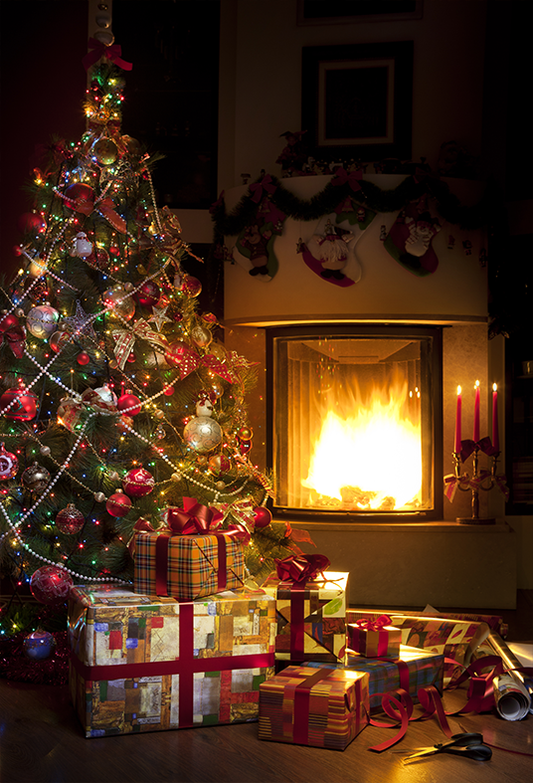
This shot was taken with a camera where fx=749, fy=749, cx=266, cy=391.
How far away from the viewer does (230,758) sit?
1.68m

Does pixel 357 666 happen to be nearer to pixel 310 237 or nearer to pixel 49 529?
pixel 49 529

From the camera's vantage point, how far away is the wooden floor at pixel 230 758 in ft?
5.23

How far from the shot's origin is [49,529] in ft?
7.66

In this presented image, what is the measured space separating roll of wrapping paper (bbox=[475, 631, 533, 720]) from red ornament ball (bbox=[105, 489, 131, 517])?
1.14 meters

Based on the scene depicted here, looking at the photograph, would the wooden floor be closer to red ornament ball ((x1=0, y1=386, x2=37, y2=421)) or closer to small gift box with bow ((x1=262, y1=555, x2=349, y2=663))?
small gift box with bow ((x1=262, y1=555, x2=349, y2=663))

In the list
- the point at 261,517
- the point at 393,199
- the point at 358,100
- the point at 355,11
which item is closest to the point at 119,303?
the point at 261,517

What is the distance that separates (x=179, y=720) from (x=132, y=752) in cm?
16

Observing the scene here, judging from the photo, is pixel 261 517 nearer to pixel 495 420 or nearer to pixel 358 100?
pixel 495 420

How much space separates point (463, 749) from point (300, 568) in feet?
1.96

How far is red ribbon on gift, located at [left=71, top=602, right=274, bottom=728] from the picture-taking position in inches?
70.3

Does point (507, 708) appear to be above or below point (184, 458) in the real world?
below

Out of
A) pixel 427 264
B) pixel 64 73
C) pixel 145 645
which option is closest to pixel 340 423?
pixel 427 264

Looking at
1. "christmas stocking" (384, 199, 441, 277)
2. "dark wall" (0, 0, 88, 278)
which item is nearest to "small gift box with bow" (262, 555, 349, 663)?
"christmas stocking" (384, 199, 441, 277)

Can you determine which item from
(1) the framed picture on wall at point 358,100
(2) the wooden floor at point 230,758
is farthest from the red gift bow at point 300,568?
(1) the framed picture on wall at point 358,100
